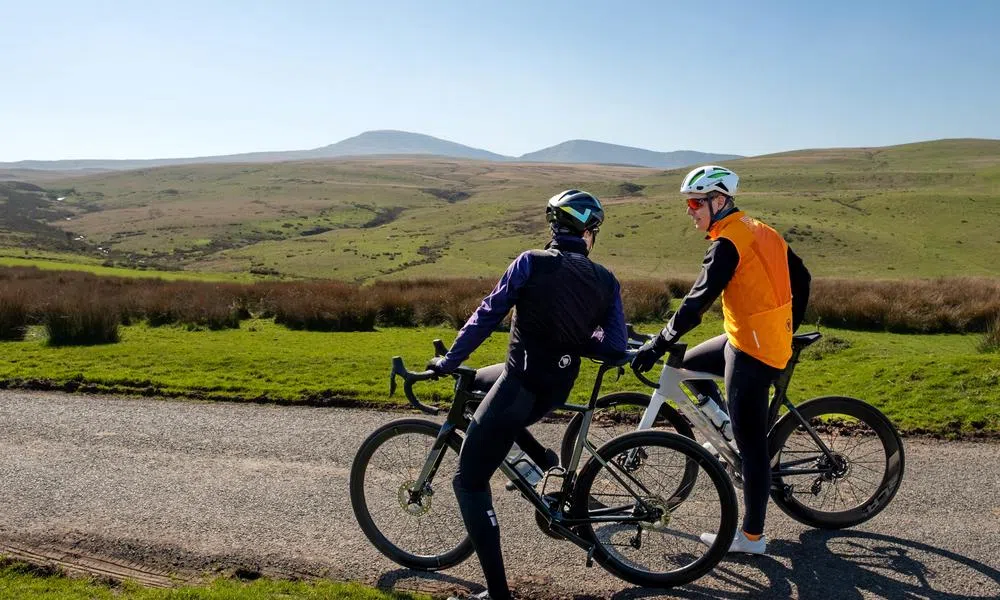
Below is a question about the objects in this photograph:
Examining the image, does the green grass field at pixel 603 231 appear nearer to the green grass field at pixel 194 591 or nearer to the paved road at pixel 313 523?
the paved road at pixel 313 523

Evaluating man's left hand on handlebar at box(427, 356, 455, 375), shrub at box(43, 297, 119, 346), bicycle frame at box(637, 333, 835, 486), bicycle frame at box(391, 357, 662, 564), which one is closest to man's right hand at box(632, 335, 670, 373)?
bicycle frame at box(391, 357, 662, 564)

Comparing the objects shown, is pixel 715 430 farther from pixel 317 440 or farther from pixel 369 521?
pixel 317 440

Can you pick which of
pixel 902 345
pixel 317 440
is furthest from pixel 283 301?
pixel 902 345

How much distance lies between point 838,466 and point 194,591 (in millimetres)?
4763

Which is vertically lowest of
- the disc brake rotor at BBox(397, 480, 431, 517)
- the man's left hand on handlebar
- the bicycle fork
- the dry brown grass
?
the dry brown grass

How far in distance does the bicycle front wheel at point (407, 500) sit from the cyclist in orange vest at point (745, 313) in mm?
1637

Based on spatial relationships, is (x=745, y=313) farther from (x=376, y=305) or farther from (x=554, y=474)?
(x=376, y=305)

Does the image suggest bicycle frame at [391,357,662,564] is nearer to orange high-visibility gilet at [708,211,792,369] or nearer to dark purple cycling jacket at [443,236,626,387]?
dark purple cycling jacket at [443,236,626,387]

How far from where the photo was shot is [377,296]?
2286cm

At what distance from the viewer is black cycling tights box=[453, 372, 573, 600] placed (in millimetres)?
4254

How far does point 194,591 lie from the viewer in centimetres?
475

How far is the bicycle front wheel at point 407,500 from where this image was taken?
5.08m

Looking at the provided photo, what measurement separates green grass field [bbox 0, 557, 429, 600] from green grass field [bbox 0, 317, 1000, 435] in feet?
16.1

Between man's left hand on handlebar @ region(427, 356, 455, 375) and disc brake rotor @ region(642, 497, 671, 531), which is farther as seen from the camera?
disc brake rotor @ region(642, 497, 671, 531)
